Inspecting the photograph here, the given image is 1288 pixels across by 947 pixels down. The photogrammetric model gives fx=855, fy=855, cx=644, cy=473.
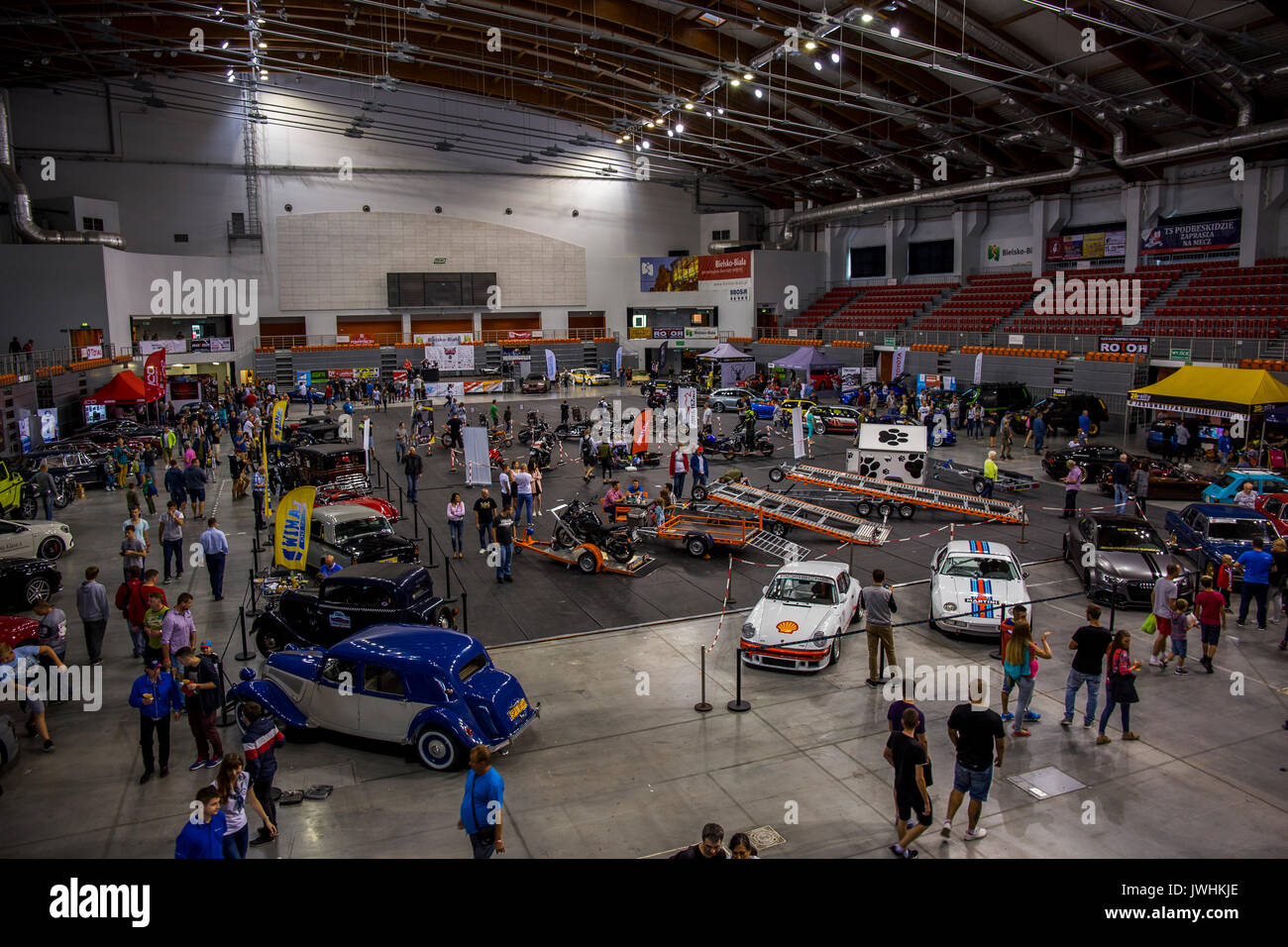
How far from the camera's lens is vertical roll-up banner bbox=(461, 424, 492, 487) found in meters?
21.9

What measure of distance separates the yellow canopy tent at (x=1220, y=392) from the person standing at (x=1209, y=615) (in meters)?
13.6

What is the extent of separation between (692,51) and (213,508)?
25.7 metres

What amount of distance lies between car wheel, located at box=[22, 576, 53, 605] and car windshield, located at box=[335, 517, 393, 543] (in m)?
4.96

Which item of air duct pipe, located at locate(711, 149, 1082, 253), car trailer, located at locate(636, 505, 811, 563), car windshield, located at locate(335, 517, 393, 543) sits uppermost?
air duct pipe, located at locate(711, 149, 1082, 253)

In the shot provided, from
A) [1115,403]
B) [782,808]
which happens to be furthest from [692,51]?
[782,808]

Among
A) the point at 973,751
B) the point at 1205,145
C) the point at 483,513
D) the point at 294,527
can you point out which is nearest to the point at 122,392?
the point at 483,513

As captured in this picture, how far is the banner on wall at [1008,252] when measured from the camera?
44719 mm

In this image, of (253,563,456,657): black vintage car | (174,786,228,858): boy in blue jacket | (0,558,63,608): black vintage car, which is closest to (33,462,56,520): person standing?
(0,558,63,608): black vintage car

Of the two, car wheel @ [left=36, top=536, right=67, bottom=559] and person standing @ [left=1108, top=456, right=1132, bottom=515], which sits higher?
person standing @ [left=1108, top=456, right=1132, bottom=515]

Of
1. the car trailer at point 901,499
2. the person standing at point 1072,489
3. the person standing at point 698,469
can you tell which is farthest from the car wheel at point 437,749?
the person standing at point 1072,489

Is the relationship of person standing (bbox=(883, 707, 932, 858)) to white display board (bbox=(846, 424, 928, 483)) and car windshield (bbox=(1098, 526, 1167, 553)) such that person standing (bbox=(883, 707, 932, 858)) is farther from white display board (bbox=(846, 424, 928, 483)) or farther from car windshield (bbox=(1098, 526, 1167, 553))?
white display board (bbox=(846, 424, 928, 483))

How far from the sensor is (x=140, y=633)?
12.0 meters
